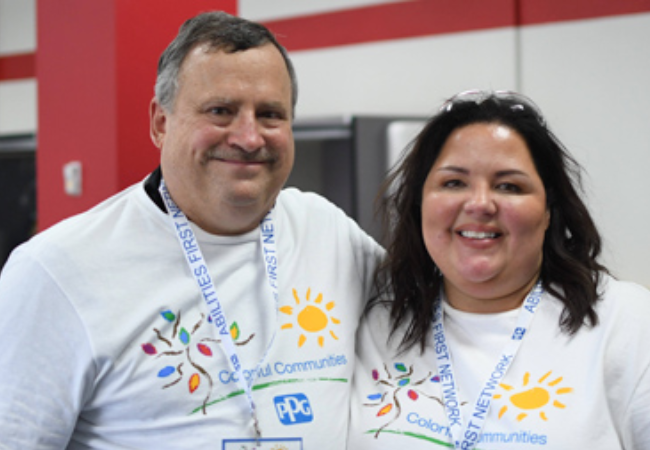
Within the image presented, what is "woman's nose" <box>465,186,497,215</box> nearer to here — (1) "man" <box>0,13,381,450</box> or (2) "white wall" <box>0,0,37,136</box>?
(1) "man" <box>0,13,381,450</box>

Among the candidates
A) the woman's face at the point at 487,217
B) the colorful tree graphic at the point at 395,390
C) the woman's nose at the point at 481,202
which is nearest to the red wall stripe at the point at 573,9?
the woman's face at the point at 487,217

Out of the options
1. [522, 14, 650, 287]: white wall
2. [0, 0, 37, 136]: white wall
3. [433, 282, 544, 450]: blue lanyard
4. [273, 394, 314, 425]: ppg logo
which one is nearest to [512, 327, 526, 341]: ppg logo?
[433, 282, 544, 450]: blue lanyard

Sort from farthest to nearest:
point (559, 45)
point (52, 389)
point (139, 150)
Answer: point (559, 45) → point (139, 150) → point (52, 389)

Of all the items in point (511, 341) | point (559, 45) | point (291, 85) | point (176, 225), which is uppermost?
point (559, 45)

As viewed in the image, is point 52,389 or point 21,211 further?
point 21,211

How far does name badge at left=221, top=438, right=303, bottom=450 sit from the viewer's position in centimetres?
180

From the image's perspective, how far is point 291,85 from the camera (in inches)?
79.3

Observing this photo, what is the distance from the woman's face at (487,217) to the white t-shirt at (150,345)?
0.35 metres

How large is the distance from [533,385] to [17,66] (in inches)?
206

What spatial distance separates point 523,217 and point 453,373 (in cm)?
40

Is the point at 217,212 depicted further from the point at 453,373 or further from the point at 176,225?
the point at 453,373

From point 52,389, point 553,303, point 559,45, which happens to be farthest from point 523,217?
point 559,45

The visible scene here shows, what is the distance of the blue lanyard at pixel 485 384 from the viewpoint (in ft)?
5.93

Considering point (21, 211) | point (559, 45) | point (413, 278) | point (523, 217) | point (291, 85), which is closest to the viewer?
point (523, 217)
